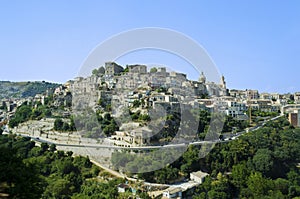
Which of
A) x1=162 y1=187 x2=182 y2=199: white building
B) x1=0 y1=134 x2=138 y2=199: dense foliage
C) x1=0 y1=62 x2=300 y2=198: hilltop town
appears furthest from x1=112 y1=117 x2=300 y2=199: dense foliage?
x1=0 y1=134 x2=138 y2=199: dense foliage

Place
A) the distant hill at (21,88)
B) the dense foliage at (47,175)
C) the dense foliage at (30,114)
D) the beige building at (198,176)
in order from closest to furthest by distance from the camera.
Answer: the dense foliage at (47,175)
the beige building at (198,176)
the dense foliage at (30,114)
the distant hill at (21,88)

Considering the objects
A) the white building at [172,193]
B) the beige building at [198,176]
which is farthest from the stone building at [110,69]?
the white building at [172,193]

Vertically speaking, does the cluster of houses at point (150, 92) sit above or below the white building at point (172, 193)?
above

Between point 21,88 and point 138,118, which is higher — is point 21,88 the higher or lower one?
the higher one

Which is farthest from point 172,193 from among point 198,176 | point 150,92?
point 150,92

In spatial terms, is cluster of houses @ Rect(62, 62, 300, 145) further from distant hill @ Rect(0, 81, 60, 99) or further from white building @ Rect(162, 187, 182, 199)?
distant hill @ Rect(0, 81, 60, 99)

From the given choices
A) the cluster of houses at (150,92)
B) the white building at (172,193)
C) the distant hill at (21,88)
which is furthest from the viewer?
the distant hill at (21,88)

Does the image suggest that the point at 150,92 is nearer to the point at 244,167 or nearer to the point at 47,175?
the point at 244,167

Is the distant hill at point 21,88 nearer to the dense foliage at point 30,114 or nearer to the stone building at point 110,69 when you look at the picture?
the stone building at point 110,69

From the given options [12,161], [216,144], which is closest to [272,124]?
[216,144]
